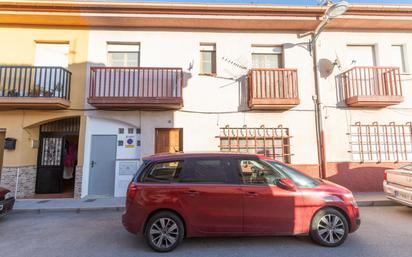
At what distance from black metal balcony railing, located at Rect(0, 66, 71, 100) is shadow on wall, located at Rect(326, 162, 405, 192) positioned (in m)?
9.97

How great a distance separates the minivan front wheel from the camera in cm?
398

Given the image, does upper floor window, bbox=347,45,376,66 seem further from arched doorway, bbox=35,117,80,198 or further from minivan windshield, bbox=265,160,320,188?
arched doorway, bbox=35,117,80,198

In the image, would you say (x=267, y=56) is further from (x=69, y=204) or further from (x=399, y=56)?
(x=69, y=204)

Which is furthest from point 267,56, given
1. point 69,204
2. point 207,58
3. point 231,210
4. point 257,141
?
point 69,204

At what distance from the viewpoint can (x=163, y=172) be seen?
13.8 ft

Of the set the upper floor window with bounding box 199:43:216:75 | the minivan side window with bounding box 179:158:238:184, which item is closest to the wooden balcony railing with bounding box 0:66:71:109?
the upper floor window with bounding box 199:43:216:75

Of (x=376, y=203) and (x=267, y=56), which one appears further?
(x=267, y=56)

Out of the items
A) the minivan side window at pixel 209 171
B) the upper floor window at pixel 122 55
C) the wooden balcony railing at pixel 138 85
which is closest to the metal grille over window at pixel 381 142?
the minivan side window at pixel 209 171

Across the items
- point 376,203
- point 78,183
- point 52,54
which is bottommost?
point 376,203

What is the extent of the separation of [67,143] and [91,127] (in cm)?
222

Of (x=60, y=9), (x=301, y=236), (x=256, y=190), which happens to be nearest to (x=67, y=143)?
(x=60, y=9)

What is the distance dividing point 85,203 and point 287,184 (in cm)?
619

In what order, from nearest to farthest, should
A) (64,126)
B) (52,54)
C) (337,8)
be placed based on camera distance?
(337,8), (52,54), (64,126)

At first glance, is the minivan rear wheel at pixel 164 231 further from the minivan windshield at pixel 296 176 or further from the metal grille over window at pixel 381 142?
the metal grille over window at pixel 381 142
